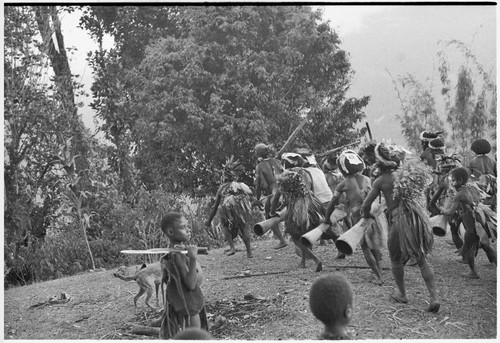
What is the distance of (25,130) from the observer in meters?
8.03

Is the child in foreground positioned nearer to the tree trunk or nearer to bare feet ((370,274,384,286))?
bare feet ((370,274,384,286))

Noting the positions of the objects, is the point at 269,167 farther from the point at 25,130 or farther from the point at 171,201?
the point at 25,130

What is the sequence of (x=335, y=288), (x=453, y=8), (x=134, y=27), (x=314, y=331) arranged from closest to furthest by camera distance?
(x=335, y=288)
(x=314, y=331)
(x=453, y=8)
(x=134, y=27)

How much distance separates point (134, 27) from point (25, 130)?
5.53 feet

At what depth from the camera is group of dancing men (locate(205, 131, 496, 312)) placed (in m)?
5.95

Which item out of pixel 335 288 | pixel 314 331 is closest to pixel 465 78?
pixel 314 331

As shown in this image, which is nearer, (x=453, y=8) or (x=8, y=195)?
(x=453, y=8)

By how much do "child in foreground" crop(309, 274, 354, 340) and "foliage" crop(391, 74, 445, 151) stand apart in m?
4.67

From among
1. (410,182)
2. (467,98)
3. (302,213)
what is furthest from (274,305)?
(467,98)

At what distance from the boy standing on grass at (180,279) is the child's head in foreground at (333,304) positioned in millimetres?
1241

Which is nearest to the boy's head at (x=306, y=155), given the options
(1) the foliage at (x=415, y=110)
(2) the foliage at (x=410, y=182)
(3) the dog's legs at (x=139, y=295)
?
(1) the foliage at (x=415, y=110)

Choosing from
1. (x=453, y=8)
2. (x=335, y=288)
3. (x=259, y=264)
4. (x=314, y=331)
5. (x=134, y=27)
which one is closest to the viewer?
(x=335, y=288)

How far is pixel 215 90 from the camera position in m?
8.51

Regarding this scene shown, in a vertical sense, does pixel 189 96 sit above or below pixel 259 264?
above
